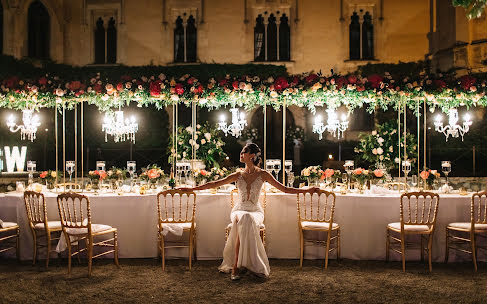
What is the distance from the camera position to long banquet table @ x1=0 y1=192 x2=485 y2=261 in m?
5.65

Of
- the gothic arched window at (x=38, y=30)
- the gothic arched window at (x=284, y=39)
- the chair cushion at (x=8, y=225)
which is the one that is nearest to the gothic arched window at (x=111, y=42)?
the gothic arched window at (x=38, y=30)

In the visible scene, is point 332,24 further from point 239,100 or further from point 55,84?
point 55,84

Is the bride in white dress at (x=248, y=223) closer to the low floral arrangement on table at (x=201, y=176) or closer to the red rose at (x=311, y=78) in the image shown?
the low floral arrangement on table at (x=201, y=176)

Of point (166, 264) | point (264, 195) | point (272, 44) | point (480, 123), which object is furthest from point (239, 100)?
point (272, 44)

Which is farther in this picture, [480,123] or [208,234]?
[480,123]

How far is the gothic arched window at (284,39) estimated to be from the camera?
17156 millimetres

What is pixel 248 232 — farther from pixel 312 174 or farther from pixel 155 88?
pixel 155 88

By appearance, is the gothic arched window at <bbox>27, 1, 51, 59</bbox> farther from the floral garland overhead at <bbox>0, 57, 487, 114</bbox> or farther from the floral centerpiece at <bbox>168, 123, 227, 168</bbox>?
the floral garland overhead at <bbox>0, 57, 487, 114</bbox>

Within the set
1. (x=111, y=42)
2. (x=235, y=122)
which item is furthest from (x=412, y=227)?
(x=111, y=42)

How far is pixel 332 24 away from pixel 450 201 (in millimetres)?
12437

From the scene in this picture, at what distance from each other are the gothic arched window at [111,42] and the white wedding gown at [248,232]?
1398 cm

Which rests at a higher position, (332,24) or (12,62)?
(332,24)

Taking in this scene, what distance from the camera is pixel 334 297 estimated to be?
4266 mm

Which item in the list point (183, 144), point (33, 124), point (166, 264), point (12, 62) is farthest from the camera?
point (12, 62)
